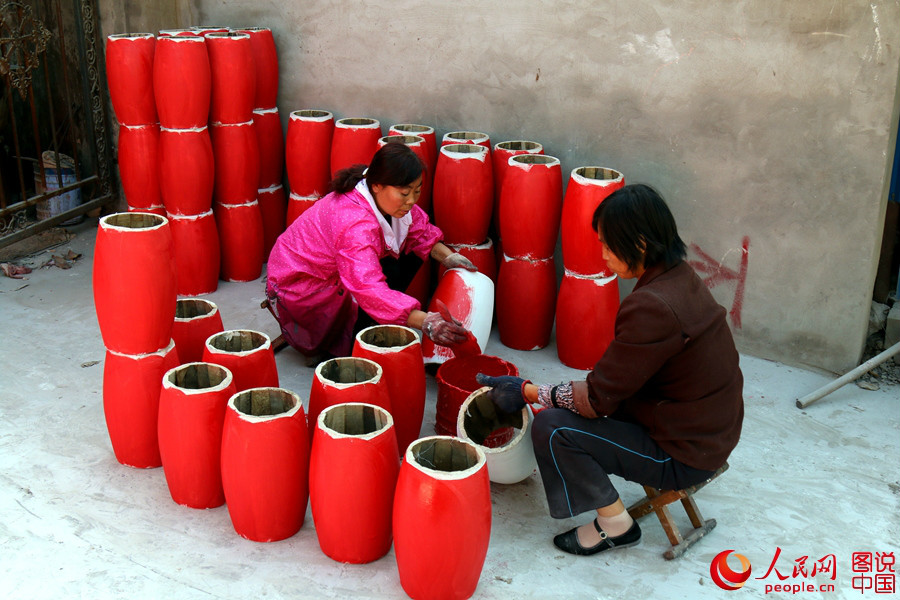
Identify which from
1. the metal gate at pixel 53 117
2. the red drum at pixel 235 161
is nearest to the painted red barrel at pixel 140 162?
the red drum at pixel 235 161

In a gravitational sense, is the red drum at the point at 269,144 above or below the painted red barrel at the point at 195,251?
above

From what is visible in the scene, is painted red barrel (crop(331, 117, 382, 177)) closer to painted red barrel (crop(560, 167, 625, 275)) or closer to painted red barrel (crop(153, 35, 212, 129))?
painted red barrel (crop(153, 35, 212, 129))

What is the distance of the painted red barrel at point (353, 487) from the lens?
7.25 ft

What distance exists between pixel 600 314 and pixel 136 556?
206cm

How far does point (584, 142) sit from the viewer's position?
151 inches

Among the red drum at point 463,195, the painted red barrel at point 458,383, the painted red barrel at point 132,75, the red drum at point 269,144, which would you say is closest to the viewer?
the painted red barrel at point 458,383

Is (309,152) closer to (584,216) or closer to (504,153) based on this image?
(504,153)

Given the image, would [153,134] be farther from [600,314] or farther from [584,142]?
[600,314]

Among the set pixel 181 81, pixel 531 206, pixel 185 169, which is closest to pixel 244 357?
pixel 531 206

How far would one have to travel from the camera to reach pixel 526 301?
147 inches

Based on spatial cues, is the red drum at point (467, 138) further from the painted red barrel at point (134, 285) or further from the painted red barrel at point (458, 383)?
the painted red barrel at point (134, 285)

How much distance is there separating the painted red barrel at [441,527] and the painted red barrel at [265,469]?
1.17 ft

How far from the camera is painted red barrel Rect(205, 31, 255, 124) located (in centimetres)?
405

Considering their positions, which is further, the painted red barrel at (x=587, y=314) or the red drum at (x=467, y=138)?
the red drum at (x=467, y=138)
